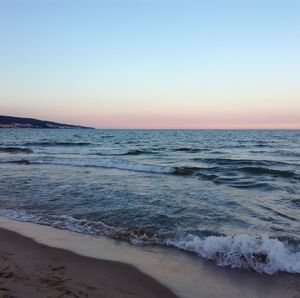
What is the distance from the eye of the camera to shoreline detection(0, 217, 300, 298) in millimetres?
4953

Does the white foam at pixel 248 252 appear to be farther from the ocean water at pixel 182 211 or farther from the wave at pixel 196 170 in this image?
the wave at pixel 196 170

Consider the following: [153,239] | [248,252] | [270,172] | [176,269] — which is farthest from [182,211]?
[270,172]

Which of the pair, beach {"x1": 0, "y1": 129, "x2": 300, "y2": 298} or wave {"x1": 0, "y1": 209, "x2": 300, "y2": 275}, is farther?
wave {"x1": 0, "y1": 209, "x2": 300, "y2": 275}

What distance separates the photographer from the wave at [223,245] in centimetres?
589

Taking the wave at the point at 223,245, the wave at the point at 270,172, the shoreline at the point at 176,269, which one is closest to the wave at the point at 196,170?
the wave at the point at 270,172

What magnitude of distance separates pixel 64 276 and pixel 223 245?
2681 millimetres

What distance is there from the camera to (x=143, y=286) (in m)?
5.02

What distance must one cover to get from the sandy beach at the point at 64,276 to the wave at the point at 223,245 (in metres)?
1.39

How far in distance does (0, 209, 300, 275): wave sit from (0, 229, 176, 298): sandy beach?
1390 mm

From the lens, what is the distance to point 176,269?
5738 millimetres

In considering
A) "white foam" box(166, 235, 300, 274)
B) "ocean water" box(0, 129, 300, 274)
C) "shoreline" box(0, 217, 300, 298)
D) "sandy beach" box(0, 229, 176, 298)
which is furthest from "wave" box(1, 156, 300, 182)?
"sandy beach" box(0, 229, 176, 298)

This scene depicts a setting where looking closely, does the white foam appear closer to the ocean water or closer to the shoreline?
the ocean water

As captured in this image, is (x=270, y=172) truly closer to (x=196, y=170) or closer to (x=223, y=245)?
(x=196, y=170)

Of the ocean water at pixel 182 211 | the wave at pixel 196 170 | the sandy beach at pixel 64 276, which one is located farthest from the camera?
the wave at pixel 196 170
